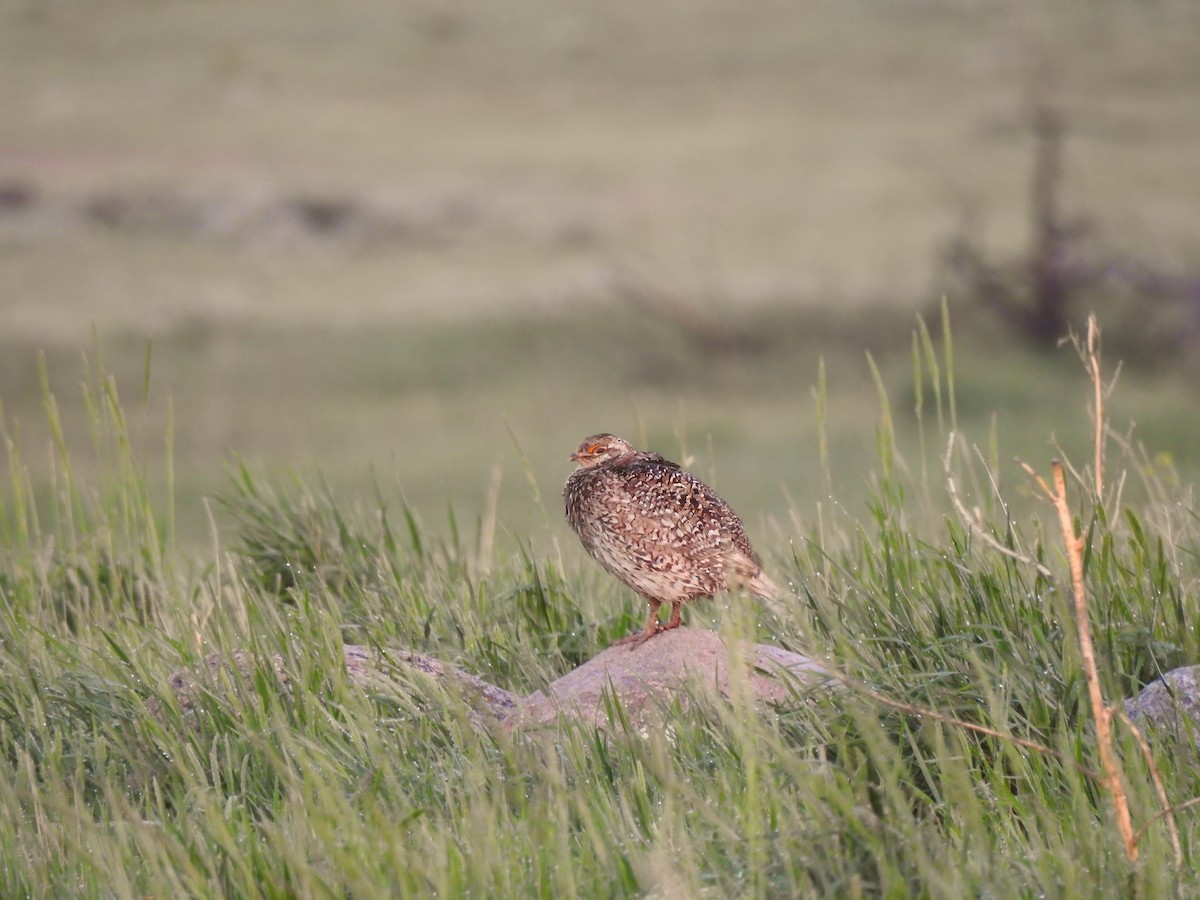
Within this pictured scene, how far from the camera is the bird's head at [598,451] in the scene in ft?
14.6

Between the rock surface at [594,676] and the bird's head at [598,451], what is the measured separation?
719mm

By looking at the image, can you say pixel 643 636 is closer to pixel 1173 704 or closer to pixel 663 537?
pixel 663 537

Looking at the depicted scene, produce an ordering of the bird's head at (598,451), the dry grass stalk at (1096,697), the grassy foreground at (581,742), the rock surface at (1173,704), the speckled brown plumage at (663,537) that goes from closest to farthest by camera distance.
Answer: the dry grass stalk at (1096,697), the grassy foreground at (581,742), the rock surface at (1173,704), the speckled brown plumage at (663,537), the bird's head at (598,451)

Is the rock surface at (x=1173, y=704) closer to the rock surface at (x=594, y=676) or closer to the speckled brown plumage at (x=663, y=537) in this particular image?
the rock surface at (x=594, y=676)

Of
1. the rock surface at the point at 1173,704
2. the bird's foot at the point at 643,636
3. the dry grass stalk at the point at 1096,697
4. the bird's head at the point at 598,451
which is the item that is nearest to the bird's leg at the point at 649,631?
the bird's foot at the point at 643,636

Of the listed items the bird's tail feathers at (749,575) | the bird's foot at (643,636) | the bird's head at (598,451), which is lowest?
the bird's foot at (643,636)

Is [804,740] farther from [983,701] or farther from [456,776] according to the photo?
[456,776]

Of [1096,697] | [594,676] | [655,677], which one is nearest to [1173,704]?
[1096,697]

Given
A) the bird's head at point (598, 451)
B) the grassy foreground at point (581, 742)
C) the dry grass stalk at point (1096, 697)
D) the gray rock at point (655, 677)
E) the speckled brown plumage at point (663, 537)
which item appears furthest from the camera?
the bird's head at point (598, 451)

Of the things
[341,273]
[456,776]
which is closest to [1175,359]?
[341,273]

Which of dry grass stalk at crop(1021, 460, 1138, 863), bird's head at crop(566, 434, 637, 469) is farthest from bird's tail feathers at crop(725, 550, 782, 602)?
dry grass stalk at crop(1021, 460, 1138, 863)

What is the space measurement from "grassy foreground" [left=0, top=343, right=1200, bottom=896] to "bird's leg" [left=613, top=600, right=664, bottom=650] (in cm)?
25

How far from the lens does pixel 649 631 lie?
400 centimetres

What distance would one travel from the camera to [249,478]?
5.20m
